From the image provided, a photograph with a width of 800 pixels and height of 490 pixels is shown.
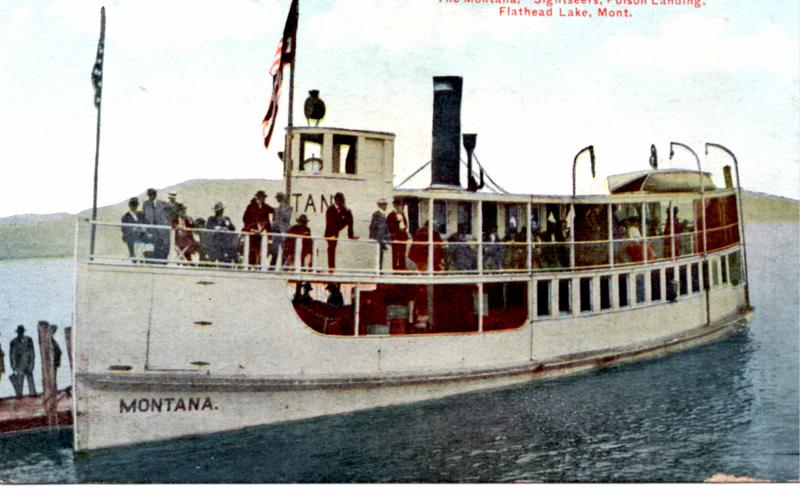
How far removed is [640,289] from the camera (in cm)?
727

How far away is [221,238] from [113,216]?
35.7 inches

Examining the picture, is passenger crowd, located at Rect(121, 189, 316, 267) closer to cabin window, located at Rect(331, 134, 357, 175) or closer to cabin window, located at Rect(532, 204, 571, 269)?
cabin window, located at Rect(331, 134, 357, 175)

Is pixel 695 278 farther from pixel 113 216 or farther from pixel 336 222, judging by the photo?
pixel 113 216

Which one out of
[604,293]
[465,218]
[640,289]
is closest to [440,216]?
[465,218]

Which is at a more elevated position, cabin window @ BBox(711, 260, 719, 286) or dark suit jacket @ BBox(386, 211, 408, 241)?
dark suit jacket @ BBox(386, 211, 408, 241)

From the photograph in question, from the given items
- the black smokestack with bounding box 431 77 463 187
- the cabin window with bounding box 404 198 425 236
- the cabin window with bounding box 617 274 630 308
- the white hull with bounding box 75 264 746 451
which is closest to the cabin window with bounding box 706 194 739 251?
the cabin window with bounding box 617 274 630 308

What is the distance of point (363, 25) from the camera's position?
18.8 ft

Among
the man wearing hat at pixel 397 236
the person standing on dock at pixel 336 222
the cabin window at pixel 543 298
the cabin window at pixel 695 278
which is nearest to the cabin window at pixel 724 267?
the cabin window at pixel 695 278

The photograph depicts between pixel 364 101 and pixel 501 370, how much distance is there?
2641 millimetres

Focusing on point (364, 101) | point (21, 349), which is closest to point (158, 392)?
point (21, 349)

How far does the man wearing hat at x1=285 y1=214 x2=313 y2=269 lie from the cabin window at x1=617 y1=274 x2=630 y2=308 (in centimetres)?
327

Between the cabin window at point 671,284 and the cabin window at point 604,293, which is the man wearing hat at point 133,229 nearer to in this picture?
the cabin window at point 604,293

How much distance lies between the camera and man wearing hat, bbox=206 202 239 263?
5.63m

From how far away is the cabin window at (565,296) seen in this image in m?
6.86
